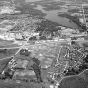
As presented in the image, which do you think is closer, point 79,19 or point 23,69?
point 23,69

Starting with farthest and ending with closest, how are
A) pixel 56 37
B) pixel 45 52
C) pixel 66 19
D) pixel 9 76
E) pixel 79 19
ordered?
pixel 66 19 < pixel 79 19 < pixel 56 37 < pixel 45 52 < pixel 9 76

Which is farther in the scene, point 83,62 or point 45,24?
point 45,24

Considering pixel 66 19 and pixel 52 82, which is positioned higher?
pixel 66 19

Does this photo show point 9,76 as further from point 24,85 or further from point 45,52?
point 45,52

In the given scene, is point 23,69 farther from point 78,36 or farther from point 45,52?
point 78,36

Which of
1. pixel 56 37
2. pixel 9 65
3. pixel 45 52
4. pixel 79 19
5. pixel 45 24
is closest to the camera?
pixel 9 65

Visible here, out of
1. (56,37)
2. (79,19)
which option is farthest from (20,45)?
(79,19)

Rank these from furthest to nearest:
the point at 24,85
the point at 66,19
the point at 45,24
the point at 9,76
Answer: the point at 66,19
the point at 45,24
the point at 9,76
the point at 24,85

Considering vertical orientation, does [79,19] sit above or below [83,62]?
above

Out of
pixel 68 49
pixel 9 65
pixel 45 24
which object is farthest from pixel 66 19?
pixel 9 65
